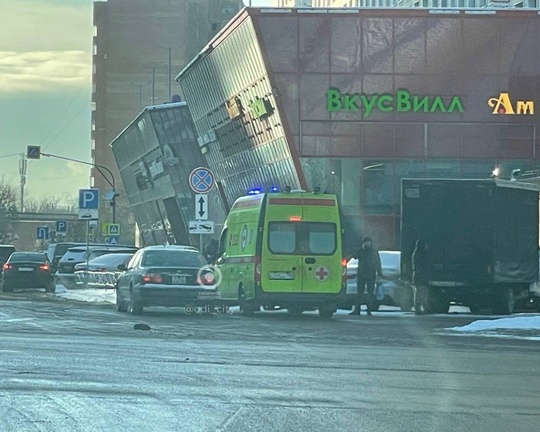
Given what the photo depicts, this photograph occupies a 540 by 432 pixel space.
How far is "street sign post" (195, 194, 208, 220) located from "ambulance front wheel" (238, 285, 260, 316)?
3618 mm

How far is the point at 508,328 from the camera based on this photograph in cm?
2398

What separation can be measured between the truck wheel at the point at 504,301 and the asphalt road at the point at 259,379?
24.3 feet

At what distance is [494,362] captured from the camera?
16.8 metres

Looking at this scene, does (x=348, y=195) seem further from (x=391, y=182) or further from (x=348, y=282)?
(x=348, y=282)

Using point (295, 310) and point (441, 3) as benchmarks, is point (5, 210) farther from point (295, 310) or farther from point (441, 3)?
point (295, 310)

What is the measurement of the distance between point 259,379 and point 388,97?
42.3 m

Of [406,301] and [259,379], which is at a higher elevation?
[406,301]

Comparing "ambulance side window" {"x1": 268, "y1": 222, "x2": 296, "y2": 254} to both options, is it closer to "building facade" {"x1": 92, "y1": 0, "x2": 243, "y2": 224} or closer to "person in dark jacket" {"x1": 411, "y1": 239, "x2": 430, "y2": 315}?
"person in dark jacket" {"x1": 411, "y1": 239, "x2": 430, "y2": 315}

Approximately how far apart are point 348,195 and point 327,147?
2.09m

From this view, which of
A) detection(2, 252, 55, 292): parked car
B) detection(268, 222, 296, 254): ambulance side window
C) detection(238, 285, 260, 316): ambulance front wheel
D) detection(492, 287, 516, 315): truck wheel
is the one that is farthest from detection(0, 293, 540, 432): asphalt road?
detection(2, 252, 55, 292): parked car

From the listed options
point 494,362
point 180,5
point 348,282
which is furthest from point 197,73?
point 180,5

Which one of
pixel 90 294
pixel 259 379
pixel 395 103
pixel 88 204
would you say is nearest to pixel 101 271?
pixel 88 204

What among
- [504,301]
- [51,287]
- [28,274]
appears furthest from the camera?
[51,287]

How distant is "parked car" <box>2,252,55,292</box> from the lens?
44.3 metres
